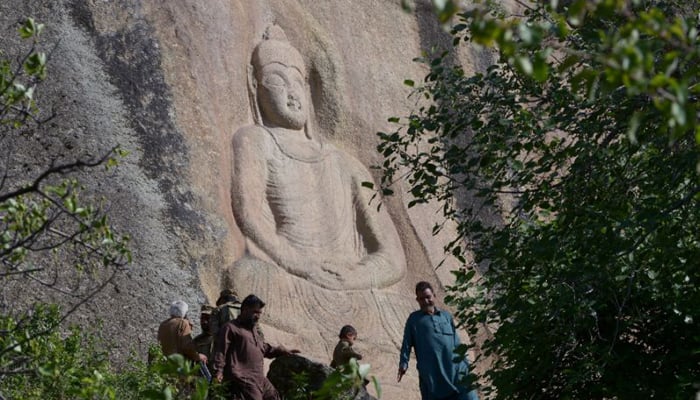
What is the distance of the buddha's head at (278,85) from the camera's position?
15.0 meters

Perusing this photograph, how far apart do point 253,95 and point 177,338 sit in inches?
225

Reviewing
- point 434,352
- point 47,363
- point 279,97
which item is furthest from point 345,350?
point 279,97

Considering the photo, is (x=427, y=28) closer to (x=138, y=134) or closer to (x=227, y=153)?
(x=227, y=153)

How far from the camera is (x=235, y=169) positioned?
556 inches

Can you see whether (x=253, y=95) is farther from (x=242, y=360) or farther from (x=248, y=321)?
(x=242, y=360)

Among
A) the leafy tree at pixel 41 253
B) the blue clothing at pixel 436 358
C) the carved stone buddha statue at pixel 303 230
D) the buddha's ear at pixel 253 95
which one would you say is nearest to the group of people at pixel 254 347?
the blue clothing at pixel 436 358

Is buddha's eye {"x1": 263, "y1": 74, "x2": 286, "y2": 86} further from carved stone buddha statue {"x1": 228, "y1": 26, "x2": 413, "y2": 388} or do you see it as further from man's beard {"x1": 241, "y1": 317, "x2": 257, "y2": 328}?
man's beard {"x1": 241, "y1": 317, "x2": 257, "y2": 328}

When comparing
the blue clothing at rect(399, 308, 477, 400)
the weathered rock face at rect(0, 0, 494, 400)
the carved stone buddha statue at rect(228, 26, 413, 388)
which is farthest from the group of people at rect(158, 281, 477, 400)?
the carved stone buddha statue at rect(228, 26, 413, 388)

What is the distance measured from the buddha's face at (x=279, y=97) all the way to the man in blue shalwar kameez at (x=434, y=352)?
514 cm

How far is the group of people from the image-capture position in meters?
9.31

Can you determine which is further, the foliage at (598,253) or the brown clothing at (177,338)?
the brown clothing at (177,338)

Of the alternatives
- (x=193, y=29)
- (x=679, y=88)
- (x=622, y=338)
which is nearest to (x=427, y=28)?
(x=193, y=29)

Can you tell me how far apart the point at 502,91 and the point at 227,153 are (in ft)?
16.9

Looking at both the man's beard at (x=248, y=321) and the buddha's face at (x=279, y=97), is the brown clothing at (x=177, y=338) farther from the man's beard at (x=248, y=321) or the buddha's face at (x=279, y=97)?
the buddha's face at (x=279, y=97)
